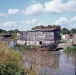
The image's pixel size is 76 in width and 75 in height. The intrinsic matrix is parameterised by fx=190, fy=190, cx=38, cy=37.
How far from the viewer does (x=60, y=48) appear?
3894cm

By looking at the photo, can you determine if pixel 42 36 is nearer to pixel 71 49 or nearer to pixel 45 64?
pixel 71 49

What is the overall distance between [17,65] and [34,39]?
116ft

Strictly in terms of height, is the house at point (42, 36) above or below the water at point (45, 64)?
above

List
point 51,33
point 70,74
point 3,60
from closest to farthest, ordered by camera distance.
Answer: point 3,60 → point 70,74 → point 51,33

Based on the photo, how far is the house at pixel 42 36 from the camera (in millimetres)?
40906

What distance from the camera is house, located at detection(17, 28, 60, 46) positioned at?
1610 inches

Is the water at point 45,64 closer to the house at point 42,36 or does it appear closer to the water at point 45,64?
the water at point 45,64

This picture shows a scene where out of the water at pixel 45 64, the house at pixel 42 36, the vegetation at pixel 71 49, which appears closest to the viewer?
the water at pixel 45 64

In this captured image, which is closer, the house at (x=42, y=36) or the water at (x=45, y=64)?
the water at (x=45, y=64)

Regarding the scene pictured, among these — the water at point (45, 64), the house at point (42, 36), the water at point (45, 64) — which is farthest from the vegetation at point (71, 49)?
the water at point (45, 64)

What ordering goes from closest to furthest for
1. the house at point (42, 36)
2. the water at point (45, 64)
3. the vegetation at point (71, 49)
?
Answer: the water at point (45, 64)
the vegetation at point (71, 49)
the house at point (42, 36)

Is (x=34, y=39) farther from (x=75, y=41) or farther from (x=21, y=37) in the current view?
(x=75, y=41)

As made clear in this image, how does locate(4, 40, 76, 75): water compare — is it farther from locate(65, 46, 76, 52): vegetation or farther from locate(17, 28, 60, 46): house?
locate(17, 28, 60, 46): house

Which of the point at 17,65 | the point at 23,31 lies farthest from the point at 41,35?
the point at 17,65
